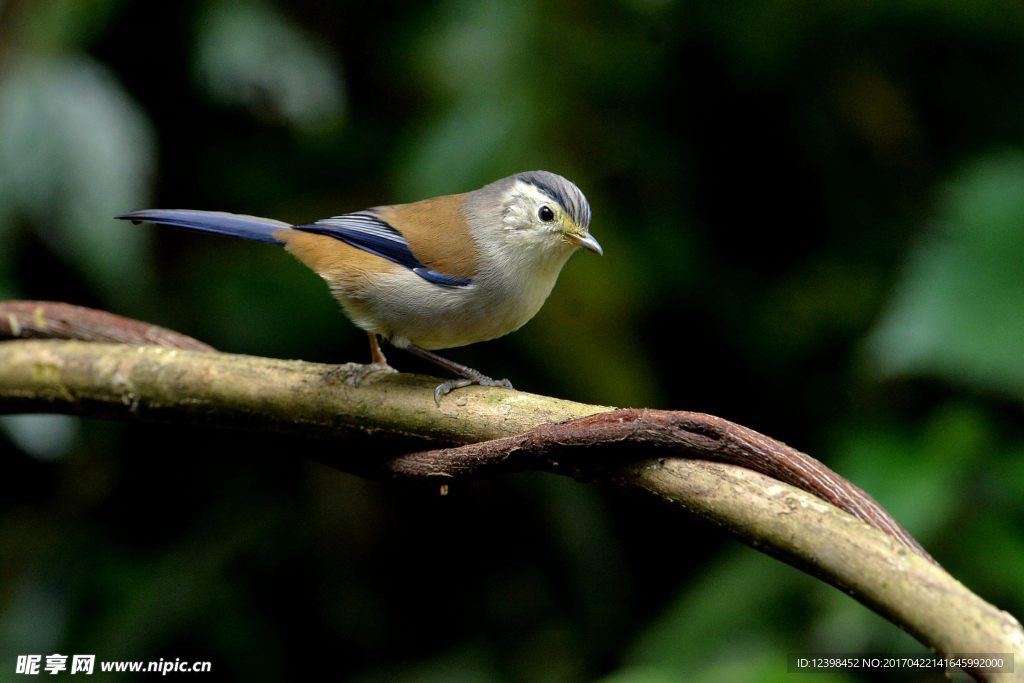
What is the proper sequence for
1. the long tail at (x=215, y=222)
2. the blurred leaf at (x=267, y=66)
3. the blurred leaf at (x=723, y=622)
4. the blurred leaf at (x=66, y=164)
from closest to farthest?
the long tail at (x=215, y=222)
the blurred leaf at (x=723, y=622)
the blurred leaf at (x=66, y=164)
the blurred leaf at (x=267, y=66)

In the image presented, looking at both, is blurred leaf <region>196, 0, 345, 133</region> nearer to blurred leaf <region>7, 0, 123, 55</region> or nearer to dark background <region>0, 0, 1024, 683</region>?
dark background <region>0, 0, 1024, 683</region>

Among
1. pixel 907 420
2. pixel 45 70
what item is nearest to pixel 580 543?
pixel 907 420

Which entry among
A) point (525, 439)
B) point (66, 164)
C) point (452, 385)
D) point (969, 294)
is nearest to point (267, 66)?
point (66, 164)

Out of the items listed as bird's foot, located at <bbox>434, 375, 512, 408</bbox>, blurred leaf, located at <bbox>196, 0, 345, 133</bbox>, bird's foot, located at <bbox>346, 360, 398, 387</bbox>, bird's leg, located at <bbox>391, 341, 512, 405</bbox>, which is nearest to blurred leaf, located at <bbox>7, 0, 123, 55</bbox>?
blurred leaf, located at <bbox>196, 0, 345, 133</bbox>

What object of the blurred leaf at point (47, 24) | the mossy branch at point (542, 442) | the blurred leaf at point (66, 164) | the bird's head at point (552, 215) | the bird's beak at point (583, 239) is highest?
the blurred leaf at point (47, 24)

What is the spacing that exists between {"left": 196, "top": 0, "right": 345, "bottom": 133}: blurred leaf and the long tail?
1.55 metres

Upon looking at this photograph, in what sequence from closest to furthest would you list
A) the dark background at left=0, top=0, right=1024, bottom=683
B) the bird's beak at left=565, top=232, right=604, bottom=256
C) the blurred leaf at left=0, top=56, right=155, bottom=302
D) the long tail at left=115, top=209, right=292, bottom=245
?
the long tail at left=115, top=209, right=292, bottom=245, the bird's beak at left=565, top=232, right=604, bottom=256, the blurred leaf at left=0, top=56, right=155, bottom=302, the dark background at left=0, top=0, right=1024, bottom=683

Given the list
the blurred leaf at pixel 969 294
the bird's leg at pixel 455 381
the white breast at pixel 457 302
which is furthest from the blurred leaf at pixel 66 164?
the blurred leaf at pixel 969 294

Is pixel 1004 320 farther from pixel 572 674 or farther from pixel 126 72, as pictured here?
pixel 126 72

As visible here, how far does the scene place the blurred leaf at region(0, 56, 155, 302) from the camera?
12.1 ft

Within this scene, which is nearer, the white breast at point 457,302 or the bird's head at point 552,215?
the white breast at point 457,302

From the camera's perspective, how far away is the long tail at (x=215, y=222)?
2623 millimetres

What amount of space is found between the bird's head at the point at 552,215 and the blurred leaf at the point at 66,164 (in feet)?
6.02

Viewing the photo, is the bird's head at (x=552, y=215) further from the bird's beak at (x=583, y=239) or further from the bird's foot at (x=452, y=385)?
the bird's foot at (x=452, y=385)
